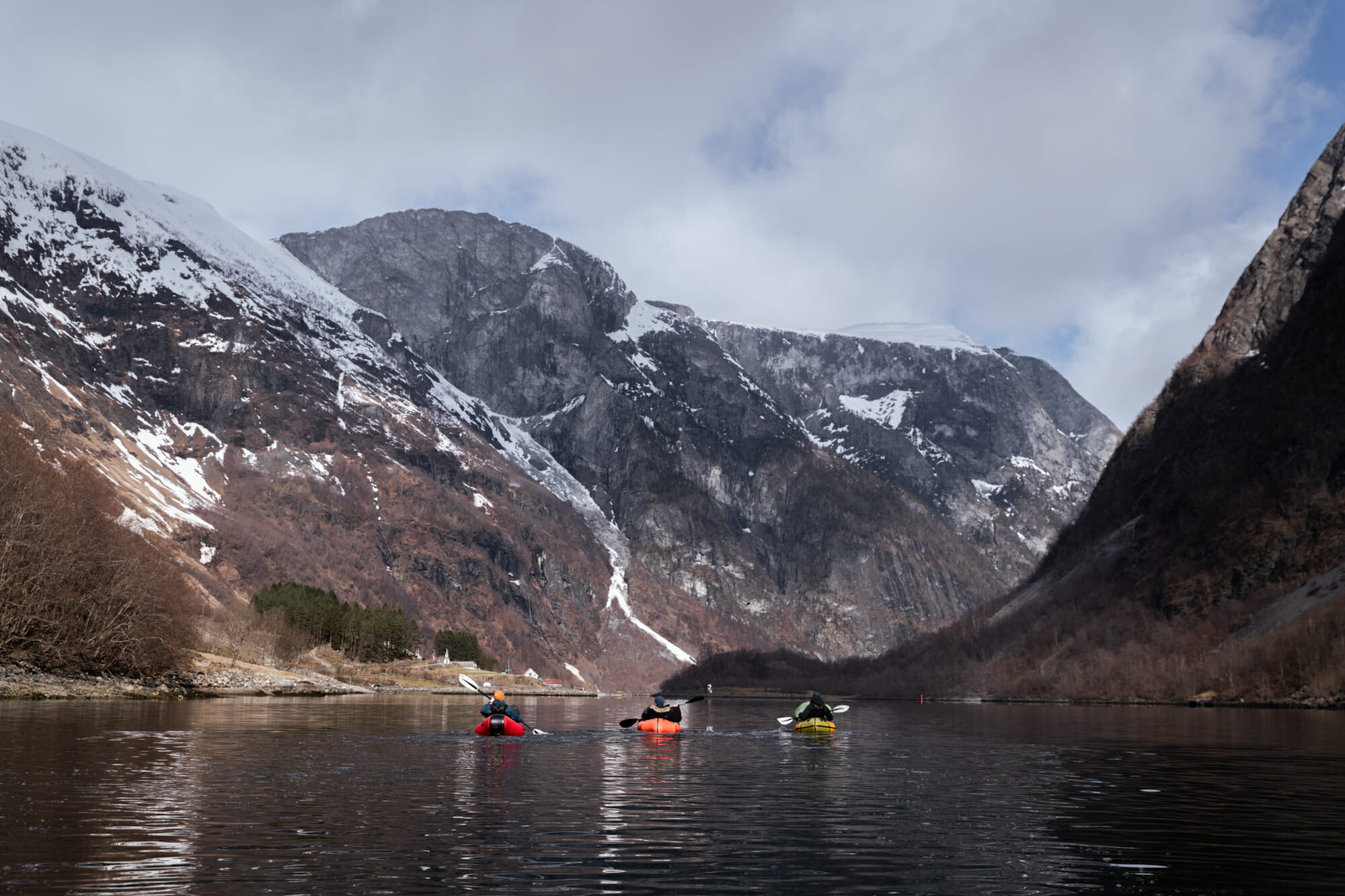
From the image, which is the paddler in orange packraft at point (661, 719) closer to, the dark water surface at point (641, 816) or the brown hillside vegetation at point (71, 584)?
the dark water surface at point (641, 816)

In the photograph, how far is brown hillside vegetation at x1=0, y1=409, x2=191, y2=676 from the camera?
89562 millimetres

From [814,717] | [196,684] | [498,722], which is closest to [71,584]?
[196,684]

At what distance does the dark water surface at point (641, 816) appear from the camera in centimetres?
2108

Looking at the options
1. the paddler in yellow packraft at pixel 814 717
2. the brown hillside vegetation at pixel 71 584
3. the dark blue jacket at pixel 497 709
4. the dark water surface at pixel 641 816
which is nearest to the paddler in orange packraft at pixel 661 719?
the dark water surface at pixel 641 816

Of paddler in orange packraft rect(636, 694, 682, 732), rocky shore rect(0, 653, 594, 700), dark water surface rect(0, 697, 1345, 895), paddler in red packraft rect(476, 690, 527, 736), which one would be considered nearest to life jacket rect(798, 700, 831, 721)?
paddler in orange packraft rect(636, 694, 682, 732)

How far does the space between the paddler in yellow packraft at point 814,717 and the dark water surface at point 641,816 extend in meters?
12.9

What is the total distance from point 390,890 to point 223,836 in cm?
741

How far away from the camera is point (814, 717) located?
74938mm

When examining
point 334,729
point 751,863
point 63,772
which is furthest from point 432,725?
point 751,863

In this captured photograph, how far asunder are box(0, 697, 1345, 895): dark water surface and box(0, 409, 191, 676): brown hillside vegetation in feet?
106

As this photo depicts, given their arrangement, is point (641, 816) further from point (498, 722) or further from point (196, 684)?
point (196, 684)

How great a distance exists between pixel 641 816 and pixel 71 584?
280ft

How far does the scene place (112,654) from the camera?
102 metres

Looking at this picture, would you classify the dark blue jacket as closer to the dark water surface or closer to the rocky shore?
the dark water surface
